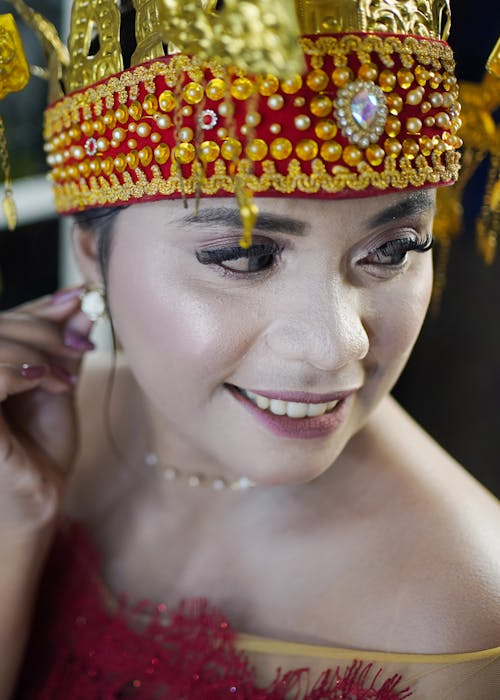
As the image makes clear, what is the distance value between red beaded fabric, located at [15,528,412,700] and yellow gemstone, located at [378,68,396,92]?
2.34 feet

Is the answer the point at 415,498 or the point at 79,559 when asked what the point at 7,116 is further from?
the point at 415,498

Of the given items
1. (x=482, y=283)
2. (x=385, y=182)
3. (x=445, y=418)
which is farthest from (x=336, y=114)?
(x=445, y=418)

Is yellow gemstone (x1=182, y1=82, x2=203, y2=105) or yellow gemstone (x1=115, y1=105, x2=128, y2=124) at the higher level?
yellow gemstone (x1=182, y1=82, x2=203, y2=105)

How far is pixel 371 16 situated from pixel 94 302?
0.59m

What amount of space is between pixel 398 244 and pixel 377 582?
470 mm

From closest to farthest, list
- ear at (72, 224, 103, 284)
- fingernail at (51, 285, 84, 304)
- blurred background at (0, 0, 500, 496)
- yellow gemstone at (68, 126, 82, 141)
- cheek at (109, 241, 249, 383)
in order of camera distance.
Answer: cheek at (109, 241, 249, 383) → yellow gemstone at (68, 126, 82, 141) → ear at (72, 224, 103, 284) → fingernail at (51, 285, 84, 304) → blurred background at (0, 0, 500, 496)

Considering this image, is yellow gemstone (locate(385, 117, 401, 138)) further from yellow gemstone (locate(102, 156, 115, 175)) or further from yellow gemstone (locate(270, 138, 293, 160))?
yellow gemstone (locate(102, 156, 115, 175))

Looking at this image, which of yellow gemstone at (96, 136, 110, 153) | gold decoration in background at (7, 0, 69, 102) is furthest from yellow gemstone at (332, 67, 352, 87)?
gold decoration in background at (7, 0, 69, 102)

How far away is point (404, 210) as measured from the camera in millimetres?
896

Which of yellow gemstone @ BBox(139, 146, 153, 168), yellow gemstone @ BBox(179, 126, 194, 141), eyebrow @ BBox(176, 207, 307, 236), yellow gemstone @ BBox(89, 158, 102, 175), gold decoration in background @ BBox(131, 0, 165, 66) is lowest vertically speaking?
eyebrow @ BBox(176, 207, 307, 236)

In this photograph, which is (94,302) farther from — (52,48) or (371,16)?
(371,16)

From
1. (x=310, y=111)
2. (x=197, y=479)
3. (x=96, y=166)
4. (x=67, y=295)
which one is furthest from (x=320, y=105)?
(x=197, y=479)

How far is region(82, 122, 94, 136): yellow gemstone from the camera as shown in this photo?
990 millimetres

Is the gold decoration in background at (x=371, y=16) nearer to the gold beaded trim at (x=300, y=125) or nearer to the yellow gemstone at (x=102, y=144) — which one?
the gold beaded trim at (x=300, y=125)
